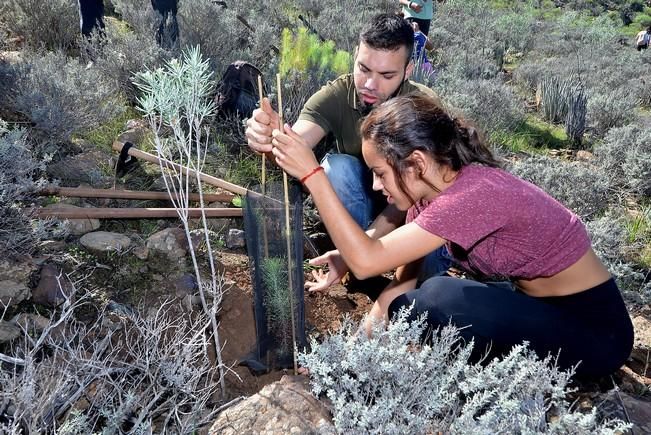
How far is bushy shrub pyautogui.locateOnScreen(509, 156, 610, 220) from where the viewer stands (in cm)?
386

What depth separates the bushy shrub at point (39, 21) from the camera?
5062mm

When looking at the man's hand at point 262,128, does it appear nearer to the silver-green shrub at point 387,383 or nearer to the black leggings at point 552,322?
the silver-green shrub at point 387,383

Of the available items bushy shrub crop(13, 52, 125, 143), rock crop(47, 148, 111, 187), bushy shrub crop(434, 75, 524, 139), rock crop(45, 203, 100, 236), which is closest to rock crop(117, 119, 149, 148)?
bushy shrub crop(13, 52, 125, 143)

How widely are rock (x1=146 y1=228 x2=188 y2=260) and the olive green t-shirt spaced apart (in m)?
0.90

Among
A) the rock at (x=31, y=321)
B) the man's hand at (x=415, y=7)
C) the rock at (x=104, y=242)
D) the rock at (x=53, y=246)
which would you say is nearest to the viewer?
the rock at (x=31, y=321)

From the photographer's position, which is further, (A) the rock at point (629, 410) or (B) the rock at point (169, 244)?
(B) the rock at point (169, 244)

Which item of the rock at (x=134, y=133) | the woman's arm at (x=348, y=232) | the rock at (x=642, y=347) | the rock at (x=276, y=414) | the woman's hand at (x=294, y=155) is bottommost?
the rock at (x=642, y=347)

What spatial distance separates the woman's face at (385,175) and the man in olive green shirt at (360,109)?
60 centimetres

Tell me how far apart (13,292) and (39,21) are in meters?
3.83

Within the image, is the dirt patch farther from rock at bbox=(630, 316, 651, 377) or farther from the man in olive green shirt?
rock at bbox=(630, 316, 651, 377)

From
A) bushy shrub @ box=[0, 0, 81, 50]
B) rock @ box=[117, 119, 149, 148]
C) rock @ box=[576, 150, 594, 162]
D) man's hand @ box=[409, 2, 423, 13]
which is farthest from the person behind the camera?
man's hand @ box=[409, 2, 423, 13]

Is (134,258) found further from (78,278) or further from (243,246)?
(243,246)

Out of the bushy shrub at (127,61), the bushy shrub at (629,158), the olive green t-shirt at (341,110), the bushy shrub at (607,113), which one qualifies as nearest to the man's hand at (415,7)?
the bushy shrub at (607,113)

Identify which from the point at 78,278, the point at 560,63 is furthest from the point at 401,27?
the point at 560,63
